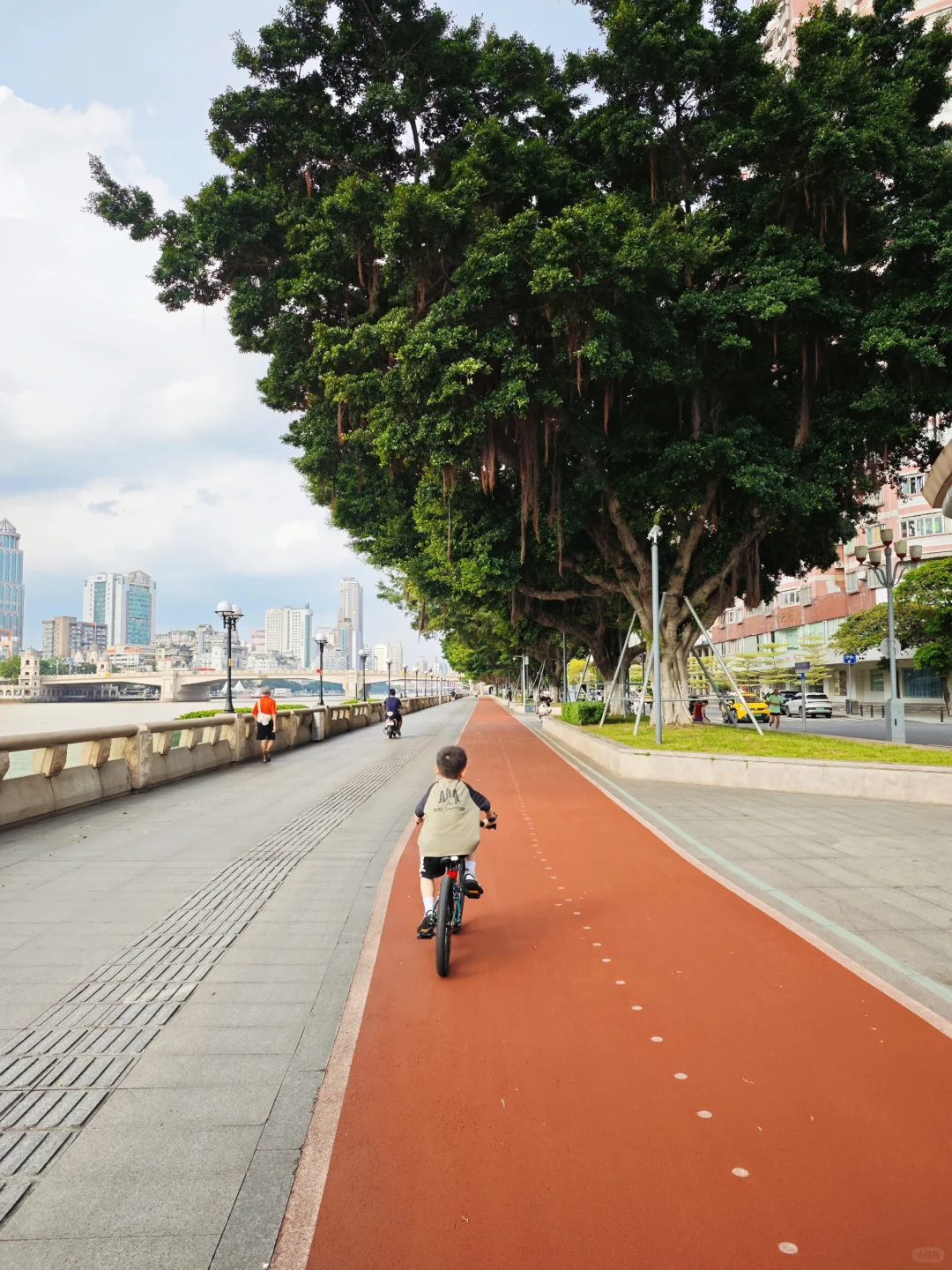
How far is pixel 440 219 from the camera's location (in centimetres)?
1591

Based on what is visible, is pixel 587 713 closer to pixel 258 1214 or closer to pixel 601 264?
pixel 601 264

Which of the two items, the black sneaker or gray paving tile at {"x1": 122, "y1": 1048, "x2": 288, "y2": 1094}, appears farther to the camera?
the black sneaker

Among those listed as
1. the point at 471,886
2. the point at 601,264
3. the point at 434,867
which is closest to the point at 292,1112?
the point at 434,867

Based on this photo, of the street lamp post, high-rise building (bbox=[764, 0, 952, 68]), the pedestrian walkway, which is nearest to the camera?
the pedestrian walkway

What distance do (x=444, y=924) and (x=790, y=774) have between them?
9.81m

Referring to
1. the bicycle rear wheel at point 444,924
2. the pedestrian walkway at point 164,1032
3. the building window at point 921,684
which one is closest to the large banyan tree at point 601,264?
the pedestrian walkway at point 164,1032

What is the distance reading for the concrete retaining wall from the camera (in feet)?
38.6

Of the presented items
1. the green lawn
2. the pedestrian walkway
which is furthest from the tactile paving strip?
the green lawn

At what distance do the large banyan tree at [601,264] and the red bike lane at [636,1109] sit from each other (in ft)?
41.5

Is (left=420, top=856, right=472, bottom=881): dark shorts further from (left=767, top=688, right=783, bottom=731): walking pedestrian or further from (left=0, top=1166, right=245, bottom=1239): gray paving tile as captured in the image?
(left=767, top=688, right=783, bottom=731): walking pedestrian

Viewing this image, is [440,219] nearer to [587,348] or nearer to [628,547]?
[587,348]

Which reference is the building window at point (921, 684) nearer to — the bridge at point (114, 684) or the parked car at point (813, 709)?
the parked car at point (813, 709)

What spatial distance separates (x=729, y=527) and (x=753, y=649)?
223 ft

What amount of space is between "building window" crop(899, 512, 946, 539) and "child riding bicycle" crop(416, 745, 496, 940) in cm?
5731
